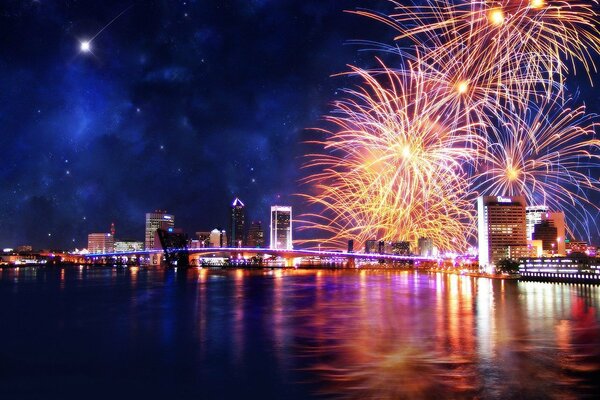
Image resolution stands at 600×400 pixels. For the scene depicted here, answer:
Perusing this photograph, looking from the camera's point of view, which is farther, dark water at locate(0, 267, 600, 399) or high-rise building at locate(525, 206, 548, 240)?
high-rise building at locate(525, 206, 548, 240)

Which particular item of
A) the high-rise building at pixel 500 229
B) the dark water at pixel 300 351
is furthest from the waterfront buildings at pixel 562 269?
the dark water at pixel 300 351

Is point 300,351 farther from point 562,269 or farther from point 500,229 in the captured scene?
point 500,229

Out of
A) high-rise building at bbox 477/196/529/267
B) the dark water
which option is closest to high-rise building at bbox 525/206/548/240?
high-rise building at bbox 477/196/529/267

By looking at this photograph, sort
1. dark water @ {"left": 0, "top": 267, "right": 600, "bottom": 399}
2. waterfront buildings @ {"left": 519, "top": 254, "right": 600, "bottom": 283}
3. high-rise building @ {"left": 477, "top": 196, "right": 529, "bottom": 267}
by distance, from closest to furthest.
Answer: dark water @ {"left": 0, "top": 267, "right": 600, "bottom": 399} → waterfront buildings @ {"left": 519, "top": 254, "right": 600, "bottom": 283} → high-rise building @ {"left": 477, "top": 196, "right": 529, "bottom": 267}

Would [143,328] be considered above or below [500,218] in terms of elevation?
below

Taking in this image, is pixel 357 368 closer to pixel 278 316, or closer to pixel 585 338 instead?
pixel 585 338

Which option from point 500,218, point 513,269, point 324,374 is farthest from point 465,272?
point 324,374

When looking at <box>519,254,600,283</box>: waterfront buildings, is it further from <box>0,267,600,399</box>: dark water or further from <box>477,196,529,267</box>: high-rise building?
<box>0,267,600,399</box>: dark water
